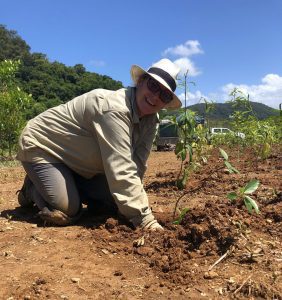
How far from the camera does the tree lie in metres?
8.82

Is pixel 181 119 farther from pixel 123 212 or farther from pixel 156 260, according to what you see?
pixel 156 260

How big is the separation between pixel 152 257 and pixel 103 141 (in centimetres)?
78

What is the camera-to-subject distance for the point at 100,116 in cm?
270

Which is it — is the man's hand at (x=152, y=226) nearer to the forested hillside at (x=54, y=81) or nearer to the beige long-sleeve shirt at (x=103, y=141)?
the beige long-sleeve shirt at (x=103, y=141)

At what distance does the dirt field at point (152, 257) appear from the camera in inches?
77.3

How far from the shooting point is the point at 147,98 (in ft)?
8.93

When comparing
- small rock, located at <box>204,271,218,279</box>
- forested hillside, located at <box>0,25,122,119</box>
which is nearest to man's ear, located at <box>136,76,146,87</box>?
small rock, located at <box>204,271,218,279</box>

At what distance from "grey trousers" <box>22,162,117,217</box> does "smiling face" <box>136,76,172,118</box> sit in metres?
0.75

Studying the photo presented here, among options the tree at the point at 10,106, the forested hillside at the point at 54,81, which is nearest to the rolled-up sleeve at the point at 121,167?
the tree at the point at 10,106

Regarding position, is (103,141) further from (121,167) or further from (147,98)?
(147,98)

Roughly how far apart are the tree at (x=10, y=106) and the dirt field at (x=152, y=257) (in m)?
6.02

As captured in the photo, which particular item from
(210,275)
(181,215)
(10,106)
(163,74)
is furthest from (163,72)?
(10,106)

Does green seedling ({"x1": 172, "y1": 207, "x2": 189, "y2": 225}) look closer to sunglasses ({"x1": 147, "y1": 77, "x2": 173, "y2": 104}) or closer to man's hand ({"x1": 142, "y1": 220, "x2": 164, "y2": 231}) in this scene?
man's hand ({"x1": 142, "y1": 220, "x2": 164, "y2": 231})

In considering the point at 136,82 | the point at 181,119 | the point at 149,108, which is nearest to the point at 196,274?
the point at 149,108
